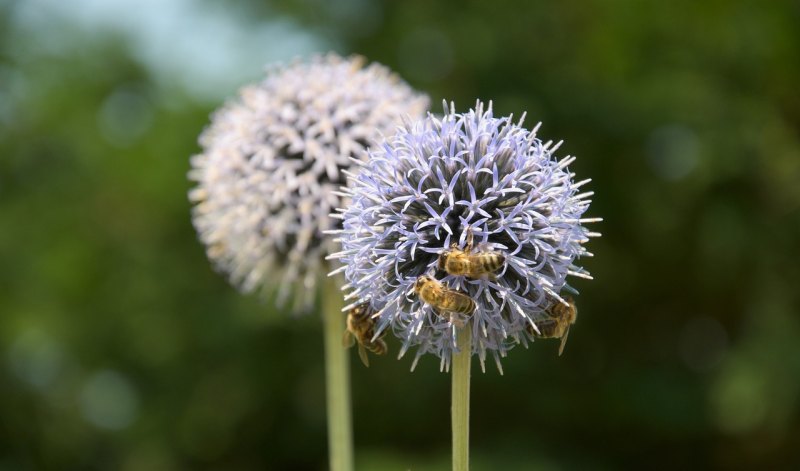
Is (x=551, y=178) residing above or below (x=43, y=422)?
above

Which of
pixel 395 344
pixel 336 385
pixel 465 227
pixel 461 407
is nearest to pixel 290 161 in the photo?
pixel 336 385

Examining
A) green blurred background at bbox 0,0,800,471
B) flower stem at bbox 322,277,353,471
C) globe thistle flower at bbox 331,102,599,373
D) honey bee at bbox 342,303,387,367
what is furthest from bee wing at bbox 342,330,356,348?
green blurred background at bbox 0,0,800,471

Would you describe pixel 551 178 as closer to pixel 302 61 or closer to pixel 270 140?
pixel 270 140

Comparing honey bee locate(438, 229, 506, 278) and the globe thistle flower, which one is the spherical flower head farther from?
honey bee locate(438, 229, 506, 278)

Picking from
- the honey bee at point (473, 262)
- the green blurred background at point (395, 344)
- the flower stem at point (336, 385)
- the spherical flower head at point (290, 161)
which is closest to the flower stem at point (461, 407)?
the honey bee at point (473, 262)

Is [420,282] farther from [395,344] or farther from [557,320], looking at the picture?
[395,344]

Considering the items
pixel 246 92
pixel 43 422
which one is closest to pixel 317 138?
pixel 246 92
